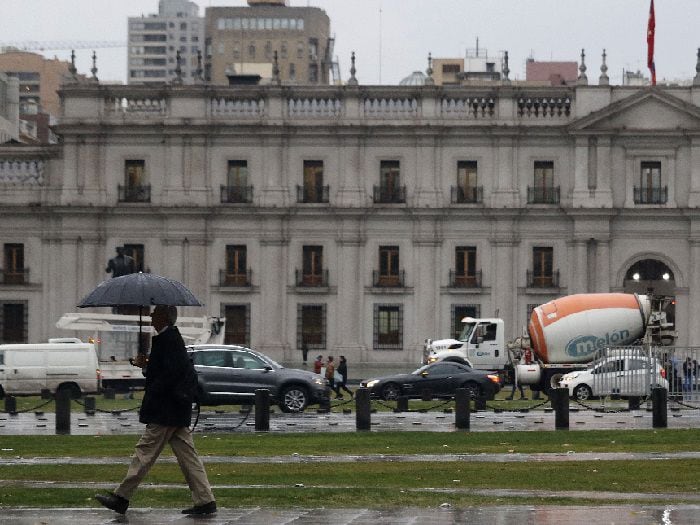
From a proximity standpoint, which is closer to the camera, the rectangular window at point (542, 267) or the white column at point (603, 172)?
the white column at point (603, 172)

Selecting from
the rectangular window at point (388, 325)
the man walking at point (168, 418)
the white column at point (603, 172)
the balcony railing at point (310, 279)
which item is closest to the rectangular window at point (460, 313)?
the rectangular window at point (388, 325)

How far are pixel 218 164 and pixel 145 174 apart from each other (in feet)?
10.2

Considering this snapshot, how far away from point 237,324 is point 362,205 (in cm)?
713

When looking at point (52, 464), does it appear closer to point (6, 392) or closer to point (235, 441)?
point (235, 441)

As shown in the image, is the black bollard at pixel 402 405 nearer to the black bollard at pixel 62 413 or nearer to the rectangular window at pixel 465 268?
the black bollard at pixel 62 413

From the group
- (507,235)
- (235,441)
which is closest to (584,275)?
(507,235)

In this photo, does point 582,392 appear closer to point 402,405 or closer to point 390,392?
point 390,392

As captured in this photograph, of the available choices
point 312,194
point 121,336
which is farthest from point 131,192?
point 121,336

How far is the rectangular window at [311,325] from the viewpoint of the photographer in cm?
7594

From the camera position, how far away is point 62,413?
119 ft

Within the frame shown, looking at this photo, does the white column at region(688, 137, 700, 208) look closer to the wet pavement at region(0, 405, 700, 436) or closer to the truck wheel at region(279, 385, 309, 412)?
the wet pavement at region(0, 405, 700, 436)

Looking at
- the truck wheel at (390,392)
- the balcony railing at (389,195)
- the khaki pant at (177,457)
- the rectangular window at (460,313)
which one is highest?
the balcony railing at (389,195)

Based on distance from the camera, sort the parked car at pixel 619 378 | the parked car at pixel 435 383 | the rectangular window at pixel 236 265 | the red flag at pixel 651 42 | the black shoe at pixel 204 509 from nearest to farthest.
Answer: the black shoe at pixel 204 509 → the parked car at pixel 619 378 → the parked car at pixel 435 383 → the rectangular window at pixel 236 265 → the red flag at pixel 651 42

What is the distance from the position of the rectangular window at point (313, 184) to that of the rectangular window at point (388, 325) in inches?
202
